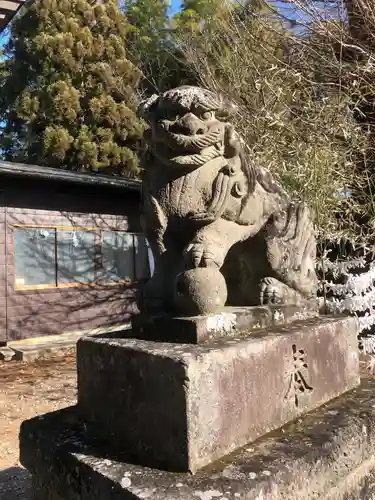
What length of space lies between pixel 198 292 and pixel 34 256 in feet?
22.2

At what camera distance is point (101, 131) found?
12133 mm

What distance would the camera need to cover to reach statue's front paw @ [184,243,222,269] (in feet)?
5.64

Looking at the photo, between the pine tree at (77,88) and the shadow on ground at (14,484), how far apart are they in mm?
9631

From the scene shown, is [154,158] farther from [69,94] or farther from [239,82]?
[69,94]

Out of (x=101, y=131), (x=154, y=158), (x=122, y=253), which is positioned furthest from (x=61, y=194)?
(x=154, y=158)

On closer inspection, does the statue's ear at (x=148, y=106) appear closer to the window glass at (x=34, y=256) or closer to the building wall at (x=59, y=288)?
the building wall at (x=59, y=288)

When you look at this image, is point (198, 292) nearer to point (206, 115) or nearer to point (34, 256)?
point (206, 115)

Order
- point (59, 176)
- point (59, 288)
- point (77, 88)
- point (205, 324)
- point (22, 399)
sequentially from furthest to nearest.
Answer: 1. point (77, 88)
2. point (59, 288)
3. point (59, 176)
4. point (22, 399)
5. point (205, 324)

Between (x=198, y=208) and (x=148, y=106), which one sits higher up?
(x=148, y=106)

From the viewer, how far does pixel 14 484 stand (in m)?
3.03

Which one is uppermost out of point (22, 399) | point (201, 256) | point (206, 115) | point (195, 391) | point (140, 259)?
point (206, 115)

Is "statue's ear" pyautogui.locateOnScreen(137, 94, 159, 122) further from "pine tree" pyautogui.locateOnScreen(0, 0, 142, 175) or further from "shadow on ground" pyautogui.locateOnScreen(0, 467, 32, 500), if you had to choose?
"pine tree" pyautogui.locateOnScreen(0, 0, 142, 175)

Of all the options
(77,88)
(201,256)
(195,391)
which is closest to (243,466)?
(195,391)

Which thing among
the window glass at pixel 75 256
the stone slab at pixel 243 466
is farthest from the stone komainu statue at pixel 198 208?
the window glass at pixel 75 256
